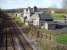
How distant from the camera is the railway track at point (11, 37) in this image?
1.61m

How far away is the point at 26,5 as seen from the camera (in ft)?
5.54

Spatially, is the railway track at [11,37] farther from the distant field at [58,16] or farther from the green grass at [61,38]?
the distant field at [58,16]

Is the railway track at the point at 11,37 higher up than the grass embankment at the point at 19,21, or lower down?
lower down

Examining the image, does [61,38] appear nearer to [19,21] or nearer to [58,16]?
[58,16]

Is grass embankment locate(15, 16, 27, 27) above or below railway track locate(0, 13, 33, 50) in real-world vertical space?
above

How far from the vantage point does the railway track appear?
5.28ft

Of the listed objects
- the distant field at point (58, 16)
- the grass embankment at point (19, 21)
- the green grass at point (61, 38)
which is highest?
the distant field at point (58, 16)

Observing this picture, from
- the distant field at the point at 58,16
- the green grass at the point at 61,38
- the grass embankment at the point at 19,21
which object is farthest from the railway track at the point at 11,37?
the distant field at the point at 58,16

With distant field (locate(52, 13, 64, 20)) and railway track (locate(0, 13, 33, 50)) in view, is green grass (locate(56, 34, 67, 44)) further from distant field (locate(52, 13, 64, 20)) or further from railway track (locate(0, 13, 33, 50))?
railway track (locate(0, 13, 33, 50))

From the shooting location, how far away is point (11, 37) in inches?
64.3

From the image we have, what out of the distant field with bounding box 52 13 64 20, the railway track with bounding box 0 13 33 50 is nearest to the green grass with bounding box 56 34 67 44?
the distant field with bounding box 52 13 64 20

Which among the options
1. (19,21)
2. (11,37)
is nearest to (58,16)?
(19,21)

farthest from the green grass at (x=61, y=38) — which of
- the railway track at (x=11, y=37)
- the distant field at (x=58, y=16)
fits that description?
the railway track at (x=11, y=37)

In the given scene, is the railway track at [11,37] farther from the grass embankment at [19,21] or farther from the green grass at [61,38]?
the green grass at [61,38]
